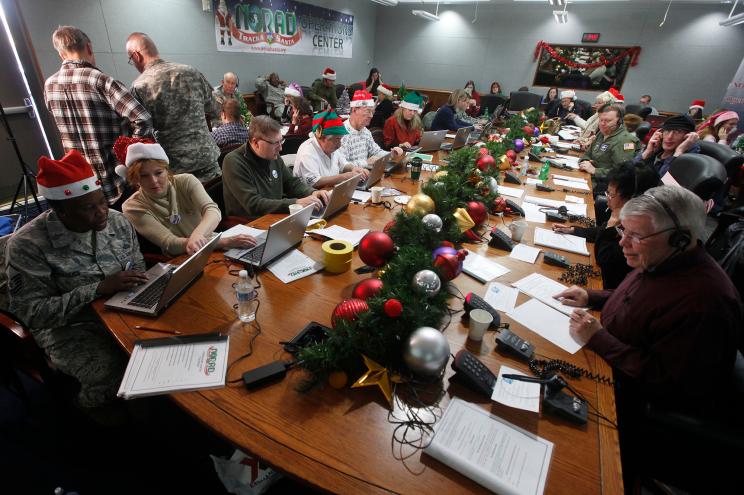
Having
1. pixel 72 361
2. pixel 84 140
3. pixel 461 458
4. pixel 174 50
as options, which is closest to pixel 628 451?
pixel 461 458

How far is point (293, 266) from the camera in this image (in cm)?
152

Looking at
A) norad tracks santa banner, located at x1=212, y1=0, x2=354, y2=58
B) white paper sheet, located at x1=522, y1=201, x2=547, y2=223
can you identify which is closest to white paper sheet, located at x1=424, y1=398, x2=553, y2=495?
white paper sheet, located at x1=522, y1=201, x2=547, y2=223

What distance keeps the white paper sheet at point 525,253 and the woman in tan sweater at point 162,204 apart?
130cm

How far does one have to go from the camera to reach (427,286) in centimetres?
110

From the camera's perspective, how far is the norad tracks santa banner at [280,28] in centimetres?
609

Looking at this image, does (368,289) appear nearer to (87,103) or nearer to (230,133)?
(87,103)

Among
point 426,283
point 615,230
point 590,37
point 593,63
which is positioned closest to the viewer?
point 426,283

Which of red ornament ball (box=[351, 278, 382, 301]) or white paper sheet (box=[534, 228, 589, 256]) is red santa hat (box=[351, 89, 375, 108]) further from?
red ornament ball (box=[351, 278, 382, 301])

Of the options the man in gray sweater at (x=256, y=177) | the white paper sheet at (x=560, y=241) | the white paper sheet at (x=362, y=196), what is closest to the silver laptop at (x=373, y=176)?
the white paper sheet at (x=362, y=196)

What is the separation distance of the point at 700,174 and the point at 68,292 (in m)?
3.64

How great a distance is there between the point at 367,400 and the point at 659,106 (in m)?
10.6

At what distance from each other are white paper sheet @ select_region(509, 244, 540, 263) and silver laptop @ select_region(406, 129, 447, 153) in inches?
80.1

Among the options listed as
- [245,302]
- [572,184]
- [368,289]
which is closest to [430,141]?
[572,184]

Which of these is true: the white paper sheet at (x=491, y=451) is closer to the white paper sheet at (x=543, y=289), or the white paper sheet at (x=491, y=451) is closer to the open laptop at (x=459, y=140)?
the white paper sheet at (x=543, y=289)
